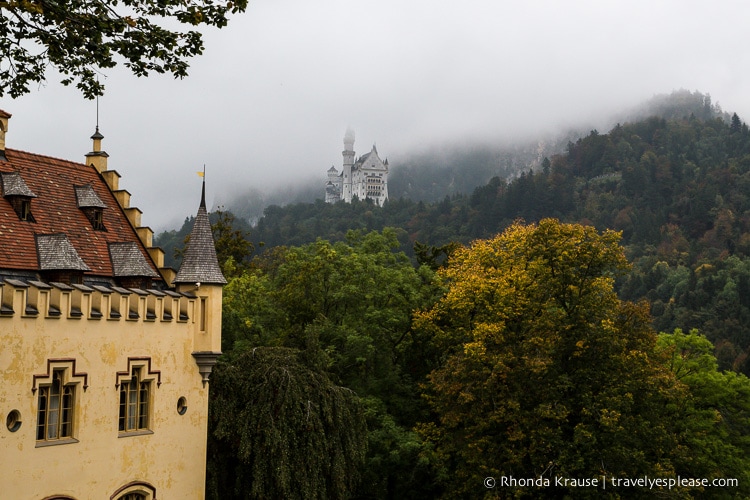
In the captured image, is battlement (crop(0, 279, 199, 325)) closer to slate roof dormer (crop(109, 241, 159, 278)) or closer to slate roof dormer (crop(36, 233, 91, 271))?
slate roof dormer (crop(109, 241, 159, 278))

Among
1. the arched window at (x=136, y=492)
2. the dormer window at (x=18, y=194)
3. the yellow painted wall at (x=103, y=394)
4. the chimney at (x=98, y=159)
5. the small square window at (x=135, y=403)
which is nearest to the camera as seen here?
the yellow painted wall at (x=103, y=394)

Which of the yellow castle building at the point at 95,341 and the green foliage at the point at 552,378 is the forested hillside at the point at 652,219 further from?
the yellow castle building at the point at 95,341

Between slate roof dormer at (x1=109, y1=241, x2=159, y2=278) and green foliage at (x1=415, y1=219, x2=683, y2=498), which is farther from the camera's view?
green foliage at (x1=415, y1=219, x2=683, y2=498)

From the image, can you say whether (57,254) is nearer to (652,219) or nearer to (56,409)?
(56,409)

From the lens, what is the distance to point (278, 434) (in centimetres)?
2492

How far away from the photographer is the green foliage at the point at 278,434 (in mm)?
24859

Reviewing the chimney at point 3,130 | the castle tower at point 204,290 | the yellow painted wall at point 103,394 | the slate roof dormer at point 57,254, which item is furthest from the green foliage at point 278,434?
the chimney at point 3,130

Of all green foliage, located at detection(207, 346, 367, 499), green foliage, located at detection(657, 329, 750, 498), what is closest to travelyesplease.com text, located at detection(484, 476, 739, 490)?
green foliage, located at detection(657, 329, 750, 498)

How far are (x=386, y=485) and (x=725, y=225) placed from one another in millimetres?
121089

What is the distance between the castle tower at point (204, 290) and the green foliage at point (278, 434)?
1704mm

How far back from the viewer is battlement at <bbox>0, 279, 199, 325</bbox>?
18797 mm

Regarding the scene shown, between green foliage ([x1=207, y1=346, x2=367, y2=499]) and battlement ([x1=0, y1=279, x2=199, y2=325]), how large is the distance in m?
3.20

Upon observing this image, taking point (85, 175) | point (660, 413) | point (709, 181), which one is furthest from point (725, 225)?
point (85, 175)

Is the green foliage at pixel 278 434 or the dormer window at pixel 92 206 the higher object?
the dormer window at pixel 92 206
